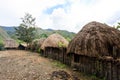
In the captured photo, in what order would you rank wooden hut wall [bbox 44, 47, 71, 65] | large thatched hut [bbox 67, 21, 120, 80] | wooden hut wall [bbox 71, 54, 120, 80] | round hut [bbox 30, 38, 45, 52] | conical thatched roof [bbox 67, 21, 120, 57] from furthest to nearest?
round hut [bbox 30, 38, 45, 52]
wooden hut wall [bbox 44, 47, 71, 65]
conical thatched roof [bbox 67, 21, 120, 57]
large thatched hut [bbox 67, 21, 120, 80]
wooden hut wall [bbox 71, 54, 120, 80]

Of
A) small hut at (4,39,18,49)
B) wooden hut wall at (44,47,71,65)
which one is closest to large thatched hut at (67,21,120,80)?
wooden hut wall at (44,47,71,65)

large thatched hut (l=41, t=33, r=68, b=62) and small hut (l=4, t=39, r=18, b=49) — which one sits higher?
small hut (l=4, t=39, r=18, b=49)

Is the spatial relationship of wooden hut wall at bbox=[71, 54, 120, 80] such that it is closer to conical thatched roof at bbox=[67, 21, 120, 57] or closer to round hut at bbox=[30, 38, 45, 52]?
conical thatched roof at bbox=[67, 21, 120, 57]

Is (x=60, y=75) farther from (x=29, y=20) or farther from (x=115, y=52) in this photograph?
(x=29, y=20)

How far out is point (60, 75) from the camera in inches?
471

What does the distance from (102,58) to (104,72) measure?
770mm

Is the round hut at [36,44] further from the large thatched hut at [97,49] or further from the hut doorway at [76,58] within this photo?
the large thatched hut at [97,49]

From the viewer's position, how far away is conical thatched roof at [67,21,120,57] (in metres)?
12.0

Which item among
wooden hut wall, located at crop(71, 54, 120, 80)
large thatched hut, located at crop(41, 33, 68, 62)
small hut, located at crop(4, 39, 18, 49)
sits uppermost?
small hut, located at crop(4, 39, 18, 49)

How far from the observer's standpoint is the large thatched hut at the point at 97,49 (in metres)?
11.0

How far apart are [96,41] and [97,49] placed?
552mm

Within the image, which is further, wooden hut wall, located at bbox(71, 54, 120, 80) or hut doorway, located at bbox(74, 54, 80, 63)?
hut doorway, located at bbox(74, 54, 80, 63)

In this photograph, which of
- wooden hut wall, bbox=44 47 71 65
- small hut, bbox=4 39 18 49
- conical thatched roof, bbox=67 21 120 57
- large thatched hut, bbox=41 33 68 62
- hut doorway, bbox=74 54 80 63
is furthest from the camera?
small hut, bbox=4 39 18 49

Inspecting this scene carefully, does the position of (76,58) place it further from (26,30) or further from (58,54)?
(26,30)
